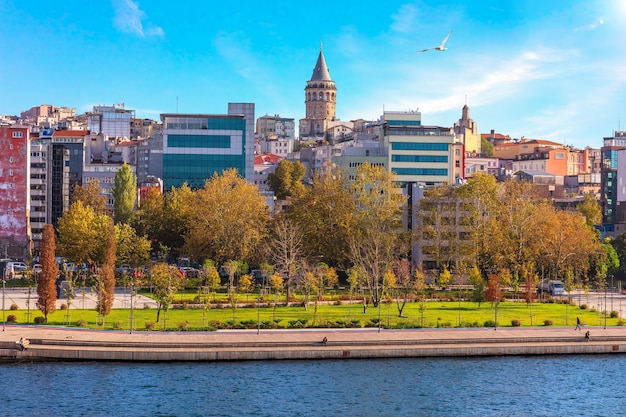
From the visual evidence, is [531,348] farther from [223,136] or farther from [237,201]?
[223,136]

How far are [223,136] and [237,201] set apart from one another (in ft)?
124

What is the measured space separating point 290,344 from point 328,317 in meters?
11.9

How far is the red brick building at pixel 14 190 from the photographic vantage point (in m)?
120

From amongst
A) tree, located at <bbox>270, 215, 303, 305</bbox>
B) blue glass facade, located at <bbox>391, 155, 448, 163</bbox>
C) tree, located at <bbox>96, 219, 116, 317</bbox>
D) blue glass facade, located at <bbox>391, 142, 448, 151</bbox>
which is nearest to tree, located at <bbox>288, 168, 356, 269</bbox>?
tree, located at <bbox>270, 215, 303, 305</bbox>

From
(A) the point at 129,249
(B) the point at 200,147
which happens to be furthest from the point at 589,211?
(A) the point at 129,249

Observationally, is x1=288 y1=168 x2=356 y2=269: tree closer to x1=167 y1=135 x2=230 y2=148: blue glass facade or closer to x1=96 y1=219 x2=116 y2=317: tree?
x1=96 y1=219 x2=116 y2=317: tree

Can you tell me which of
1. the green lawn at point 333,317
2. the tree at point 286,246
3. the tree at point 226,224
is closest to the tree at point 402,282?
the green lawn at point 333,317

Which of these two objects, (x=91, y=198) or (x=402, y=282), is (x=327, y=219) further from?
(x=91, y=198)

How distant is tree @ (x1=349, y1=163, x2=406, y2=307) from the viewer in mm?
88312

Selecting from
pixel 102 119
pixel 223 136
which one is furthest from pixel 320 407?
pixel 102 119

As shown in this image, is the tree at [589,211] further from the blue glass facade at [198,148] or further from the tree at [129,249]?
the tree at [129,249]

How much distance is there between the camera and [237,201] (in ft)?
323

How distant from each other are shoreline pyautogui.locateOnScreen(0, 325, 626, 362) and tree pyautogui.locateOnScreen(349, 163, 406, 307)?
24.0 metres

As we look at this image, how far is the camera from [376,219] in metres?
95.2
